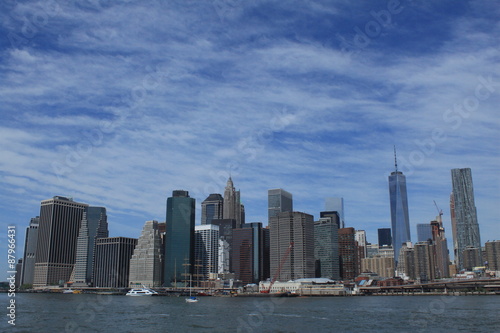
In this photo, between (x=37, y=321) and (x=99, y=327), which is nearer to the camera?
(x=99, y=327)

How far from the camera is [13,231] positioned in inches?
1401

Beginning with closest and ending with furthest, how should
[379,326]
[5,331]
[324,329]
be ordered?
[5,331] → [324,329] → [379,326]

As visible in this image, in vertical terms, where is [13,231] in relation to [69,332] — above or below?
above

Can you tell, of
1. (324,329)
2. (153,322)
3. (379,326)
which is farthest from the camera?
(153,322)

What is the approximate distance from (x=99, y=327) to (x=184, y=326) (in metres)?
11.8

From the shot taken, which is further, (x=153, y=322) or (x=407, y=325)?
(x=153, y=322)

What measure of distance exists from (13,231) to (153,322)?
156ft

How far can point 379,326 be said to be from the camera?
7194 centimetres

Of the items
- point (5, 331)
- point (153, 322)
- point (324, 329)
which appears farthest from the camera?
point (153, 322)

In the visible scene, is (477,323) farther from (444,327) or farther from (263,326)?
(263,326)

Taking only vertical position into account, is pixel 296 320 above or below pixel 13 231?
below

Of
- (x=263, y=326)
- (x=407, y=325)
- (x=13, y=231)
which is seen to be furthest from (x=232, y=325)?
(x=13, y=231)

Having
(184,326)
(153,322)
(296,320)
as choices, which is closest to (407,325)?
(296,320)

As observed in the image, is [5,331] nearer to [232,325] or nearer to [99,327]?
[99,327]
